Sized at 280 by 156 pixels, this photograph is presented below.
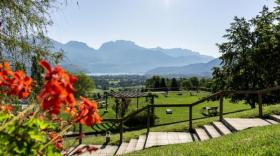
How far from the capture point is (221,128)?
51.7ft

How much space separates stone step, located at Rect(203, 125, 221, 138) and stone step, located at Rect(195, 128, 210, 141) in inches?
5.3

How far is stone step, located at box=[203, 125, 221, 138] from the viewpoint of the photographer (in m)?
15.1

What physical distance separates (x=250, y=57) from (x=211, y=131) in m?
26.3

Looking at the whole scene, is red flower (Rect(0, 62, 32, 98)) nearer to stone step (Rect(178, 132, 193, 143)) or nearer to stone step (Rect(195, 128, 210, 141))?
stone step (Rect(195, 128, 210, 141))

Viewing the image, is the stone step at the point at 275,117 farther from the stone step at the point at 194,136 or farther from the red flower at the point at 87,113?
the red flower at the point at 87,113

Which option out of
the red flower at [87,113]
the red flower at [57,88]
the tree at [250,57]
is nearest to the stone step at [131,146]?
the red flower at [87,113]

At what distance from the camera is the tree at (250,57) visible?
36875 mm

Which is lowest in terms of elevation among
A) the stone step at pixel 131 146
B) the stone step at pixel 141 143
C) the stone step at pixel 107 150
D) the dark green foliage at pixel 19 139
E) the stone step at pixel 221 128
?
the stone step at pixel 107 150

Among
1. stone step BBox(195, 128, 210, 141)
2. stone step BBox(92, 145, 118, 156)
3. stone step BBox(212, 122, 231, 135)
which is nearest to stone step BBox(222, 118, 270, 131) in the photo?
stone step BBox(212, 122, 231, 135)

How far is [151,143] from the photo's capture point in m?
15.5

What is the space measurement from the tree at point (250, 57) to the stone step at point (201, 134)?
20.3 metres

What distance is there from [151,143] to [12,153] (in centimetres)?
1342

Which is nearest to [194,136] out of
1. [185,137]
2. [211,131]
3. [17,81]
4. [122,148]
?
[185,137]

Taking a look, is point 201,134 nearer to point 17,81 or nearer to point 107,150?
point 107,150
